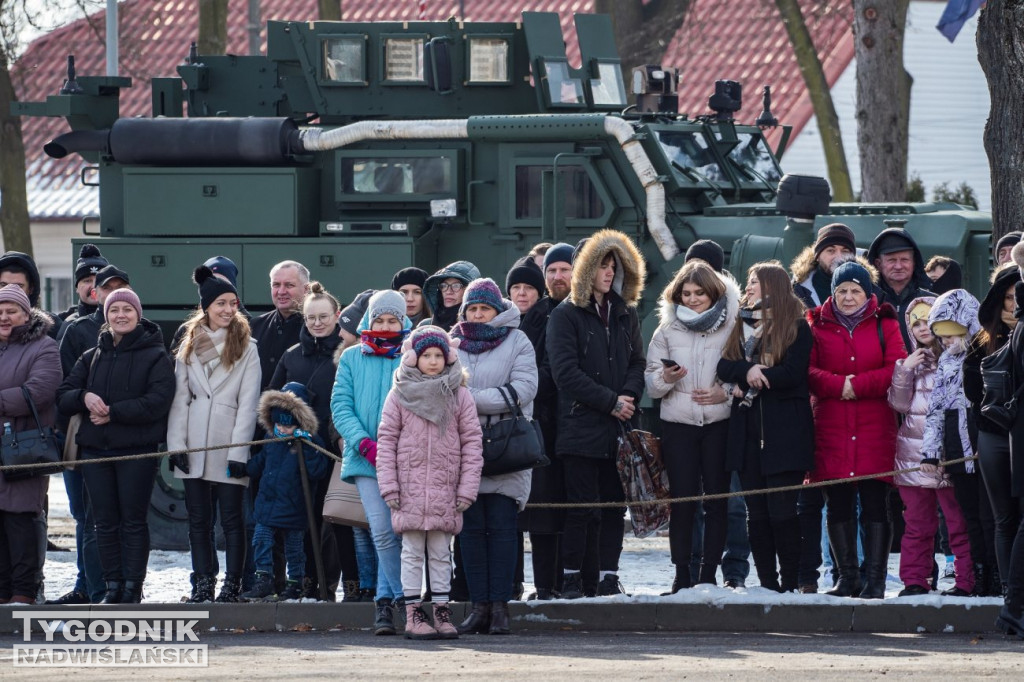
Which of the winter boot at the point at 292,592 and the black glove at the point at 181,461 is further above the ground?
the black glove at the point at 181,461

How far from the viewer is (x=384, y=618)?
10.5 meters

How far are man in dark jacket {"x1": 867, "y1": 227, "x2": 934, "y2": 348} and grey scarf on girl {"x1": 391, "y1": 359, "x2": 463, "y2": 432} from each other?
2.87m

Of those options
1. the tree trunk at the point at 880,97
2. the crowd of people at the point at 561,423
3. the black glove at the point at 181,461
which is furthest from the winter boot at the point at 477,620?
the tree trunk at the point at 880,97

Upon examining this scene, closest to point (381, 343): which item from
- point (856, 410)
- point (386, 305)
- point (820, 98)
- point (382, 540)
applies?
point (386, 305)

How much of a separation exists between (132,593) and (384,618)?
162 cm

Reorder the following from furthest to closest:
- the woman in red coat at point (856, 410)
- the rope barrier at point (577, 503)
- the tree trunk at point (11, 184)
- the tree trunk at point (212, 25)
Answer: the tree trunk at point (11, 184), the tree trunk at point (212, 25), the woman in red coat at point (856, 410), the rope barrier at point (577, 503)

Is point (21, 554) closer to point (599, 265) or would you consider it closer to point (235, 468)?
point (235, 468)

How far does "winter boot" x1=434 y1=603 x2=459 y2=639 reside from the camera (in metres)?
10.2

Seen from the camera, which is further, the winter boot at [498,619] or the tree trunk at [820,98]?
the tree trunk at [820,98]

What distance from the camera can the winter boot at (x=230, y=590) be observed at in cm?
1138

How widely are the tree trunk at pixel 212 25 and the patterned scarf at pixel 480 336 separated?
14514mm

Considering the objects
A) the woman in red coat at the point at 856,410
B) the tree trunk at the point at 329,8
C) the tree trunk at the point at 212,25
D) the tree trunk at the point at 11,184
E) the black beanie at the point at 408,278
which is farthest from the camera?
the tree trunk at the point at 11,184

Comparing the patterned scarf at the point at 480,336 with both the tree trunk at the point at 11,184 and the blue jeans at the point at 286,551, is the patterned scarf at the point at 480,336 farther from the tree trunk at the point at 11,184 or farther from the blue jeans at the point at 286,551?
the tree trunk at the point at 11,184

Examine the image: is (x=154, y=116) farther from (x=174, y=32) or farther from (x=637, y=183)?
(x=174, y=32)
